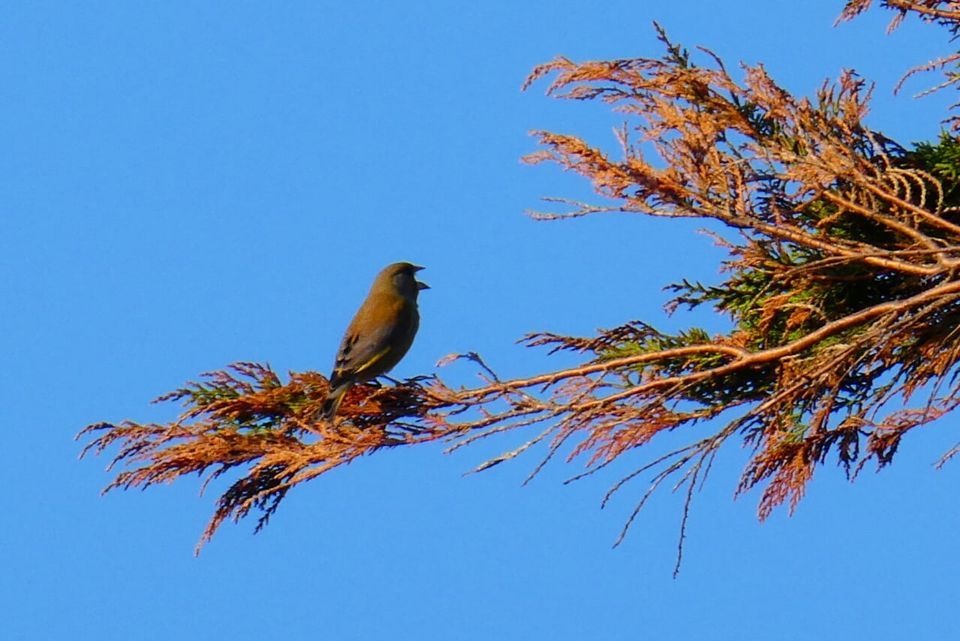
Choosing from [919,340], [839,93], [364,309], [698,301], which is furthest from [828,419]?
[364,309]

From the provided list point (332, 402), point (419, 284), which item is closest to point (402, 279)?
point (419, 284)

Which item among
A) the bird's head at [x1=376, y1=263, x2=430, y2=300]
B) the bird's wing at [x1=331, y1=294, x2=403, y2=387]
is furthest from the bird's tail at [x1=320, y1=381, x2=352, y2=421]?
the bird's head at [x1=376, y1=263, x2=430, y2=300]

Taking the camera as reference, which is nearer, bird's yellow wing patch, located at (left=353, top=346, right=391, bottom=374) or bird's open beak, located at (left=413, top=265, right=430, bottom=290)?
bird's yellow wing patch, located at (left=353, top=346, right=391, bottom=374)

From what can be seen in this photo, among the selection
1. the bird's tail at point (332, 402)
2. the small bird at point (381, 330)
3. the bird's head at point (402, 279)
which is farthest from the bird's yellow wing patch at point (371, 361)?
the bird's head at point (402, 279)

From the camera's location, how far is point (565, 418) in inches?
256

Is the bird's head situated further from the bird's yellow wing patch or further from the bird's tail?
the bird's tail

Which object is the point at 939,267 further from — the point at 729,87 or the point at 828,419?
the point at 729,87

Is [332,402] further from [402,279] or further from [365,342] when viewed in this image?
[402,279]

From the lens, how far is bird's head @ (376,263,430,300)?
938 cm

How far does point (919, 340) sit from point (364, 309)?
12.1 feet

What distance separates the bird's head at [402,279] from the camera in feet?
30.8

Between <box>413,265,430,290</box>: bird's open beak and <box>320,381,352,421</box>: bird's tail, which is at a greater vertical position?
Answer: <box>413,265,430,290</box>: bird's open beak

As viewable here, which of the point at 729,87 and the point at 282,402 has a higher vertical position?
the point at 729,87

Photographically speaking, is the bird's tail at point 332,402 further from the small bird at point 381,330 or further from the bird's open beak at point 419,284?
the bird's open beak at point 419,284
